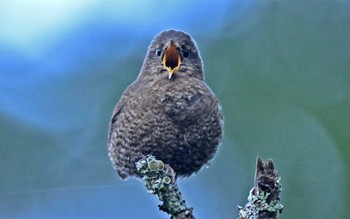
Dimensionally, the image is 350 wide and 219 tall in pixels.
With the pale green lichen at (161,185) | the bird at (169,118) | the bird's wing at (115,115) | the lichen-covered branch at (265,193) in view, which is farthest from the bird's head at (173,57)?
the lichen-covered branch at (265,193)

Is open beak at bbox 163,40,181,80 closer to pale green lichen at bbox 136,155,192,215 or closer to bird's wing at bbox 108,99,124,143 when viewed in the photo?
bird's wing at bbox 108,99,124,143

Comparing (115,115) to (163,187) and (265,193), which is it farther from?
(265,193)

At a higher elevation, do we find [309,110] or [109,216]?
[309,110]

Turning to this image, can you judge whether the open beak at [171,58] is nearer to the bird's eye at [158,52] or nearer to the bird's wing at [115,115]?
the bird's eye at [158,52]

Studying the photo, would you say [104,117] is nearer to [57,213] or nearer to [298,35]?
[57,213]

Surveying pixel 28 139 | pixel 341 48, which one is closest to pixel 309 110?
pixel 341 48

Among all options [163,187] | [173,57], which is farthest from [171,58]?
[163,187]

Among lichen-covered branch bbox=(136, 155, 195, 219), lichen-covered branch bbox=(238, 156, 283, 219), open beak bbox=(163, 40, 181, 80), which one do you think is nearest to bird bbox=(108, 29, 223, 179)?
open beak bbox=(163, 40, 181, 80)
